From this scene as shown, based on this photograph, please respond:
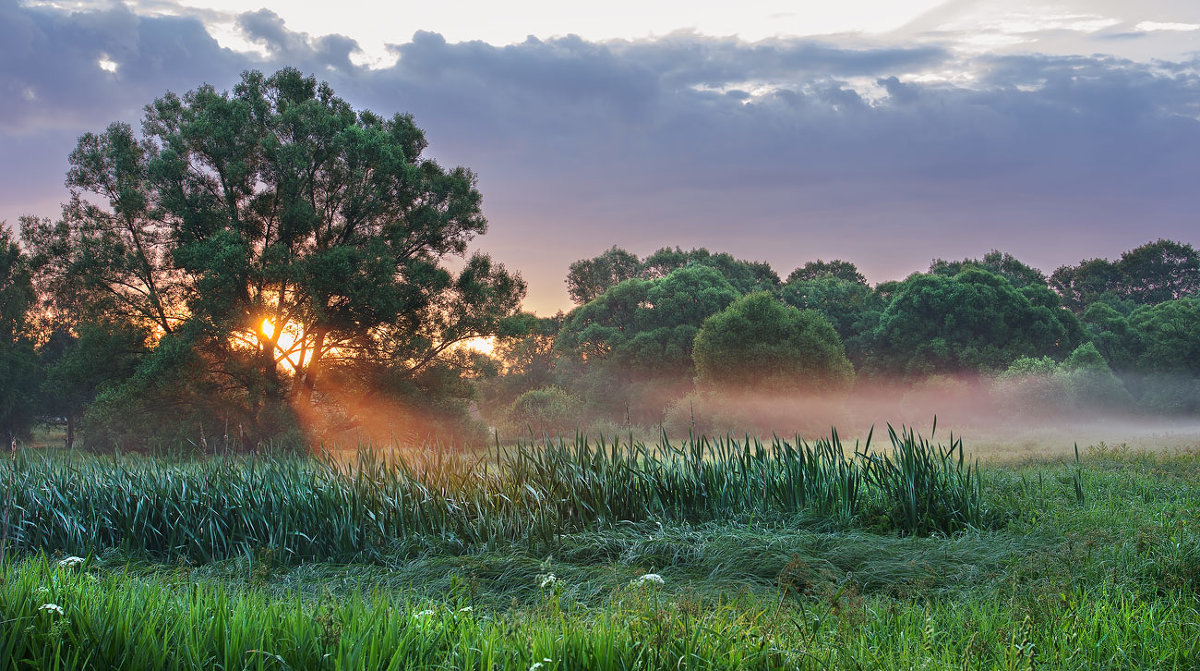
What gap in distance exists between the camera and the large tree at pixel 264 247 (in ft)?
74.8

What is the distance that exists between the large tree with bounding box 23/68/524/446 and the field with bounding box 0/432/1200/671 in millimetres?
11973

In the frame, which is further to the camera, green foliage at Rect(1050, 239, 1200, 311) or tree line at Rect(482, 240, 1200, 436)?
green foliage at Rect(1050, 239, 1200, 311)

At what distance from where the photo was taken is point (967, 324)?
39406mm

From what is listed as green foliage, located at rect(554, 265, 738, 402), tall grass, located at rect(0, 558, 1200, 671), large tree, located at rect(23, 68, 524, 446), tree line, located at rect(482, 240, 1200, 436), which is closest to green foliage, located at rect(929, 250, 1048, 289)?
tree line, located at rect(482, 240, 1200, 436)

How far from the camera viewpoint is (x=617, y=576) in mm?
5461

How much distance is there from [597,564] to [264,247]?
2078 cm

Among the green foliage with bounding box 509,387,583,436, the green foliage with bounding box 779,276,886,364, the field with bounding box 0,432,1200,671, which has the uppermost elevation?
the green foliage with bounding box 779,276,886,364

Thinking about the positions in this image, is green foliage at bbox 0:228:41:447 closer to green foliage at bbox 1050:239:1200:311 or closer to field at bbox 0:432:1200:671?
field at bbox 0:432:1200:671

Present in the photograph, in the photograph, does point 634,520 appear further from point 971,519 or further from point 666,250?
point 666,250

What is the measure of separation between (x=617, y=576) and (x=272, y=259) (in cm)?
2024

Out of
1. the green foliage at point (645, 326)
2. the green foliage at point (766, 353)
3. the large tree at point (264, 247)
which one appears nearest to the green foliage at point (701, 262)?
the green foliage at point (645, 326)

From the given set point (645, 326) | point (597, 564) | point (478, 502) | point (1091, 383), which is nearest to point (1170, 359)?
point (1091, 383)

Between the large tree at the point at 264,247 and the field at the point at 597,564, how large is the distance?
1197cm

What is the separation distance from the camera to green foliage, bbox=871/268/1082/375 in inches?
1529
